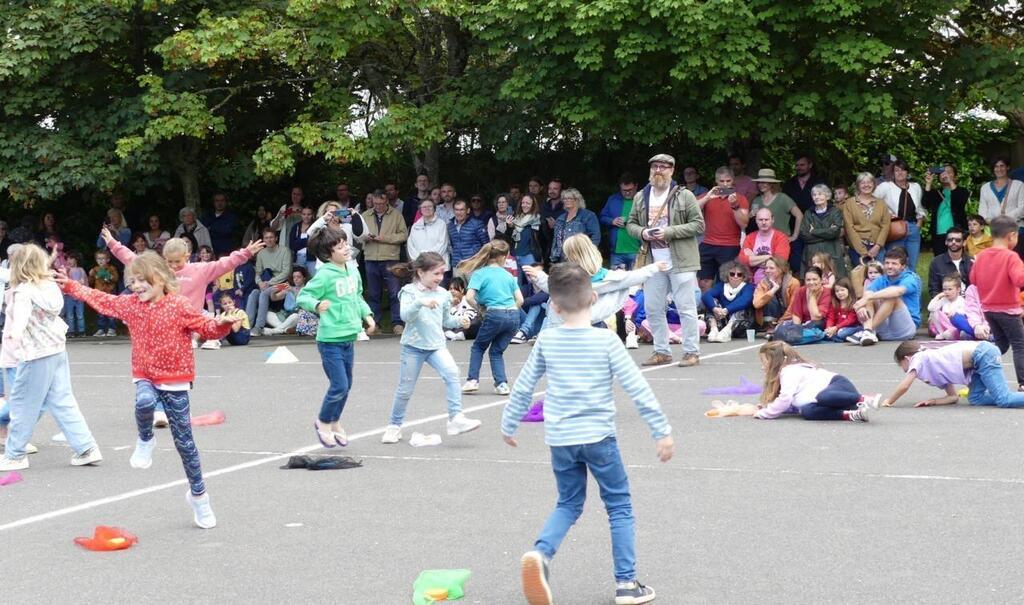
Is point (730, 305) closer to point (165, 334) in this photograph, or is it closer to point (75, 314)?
point (165, 334)

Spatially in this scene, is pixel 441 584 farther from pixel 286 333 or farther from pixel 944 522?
pixel 286 333

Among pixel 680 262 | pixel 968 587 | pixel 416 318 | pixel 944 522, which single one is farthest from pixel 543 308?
pixel 968 587

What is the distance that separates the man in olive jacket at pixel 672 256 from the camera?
14867 mm

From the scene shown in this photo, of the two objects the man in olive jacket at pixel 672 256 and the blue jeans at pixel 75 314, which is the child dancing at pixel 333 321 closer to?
the man in olive jacket at pixel 672 256

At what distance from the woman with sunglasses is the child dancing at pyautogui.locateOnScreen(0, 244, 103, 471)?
31.5 feet

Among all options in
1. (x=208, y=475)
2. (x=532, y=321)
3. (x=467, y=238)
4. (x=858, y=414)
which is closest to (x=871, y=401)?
(x=858, y=414)

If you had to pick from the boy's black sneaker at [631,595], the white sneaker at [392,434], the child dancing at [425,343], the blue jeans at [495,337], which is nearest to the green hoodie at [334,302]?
the child dancing at [425,343]

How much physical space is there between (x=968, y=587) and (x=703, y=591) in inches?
45.8

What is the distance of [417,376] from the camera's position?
1097 cm

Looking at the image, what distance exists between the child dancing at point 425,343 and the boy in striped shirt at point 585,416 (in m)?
4.35

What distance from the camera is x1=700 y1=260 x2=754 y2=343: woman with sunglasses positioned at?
59.2ft

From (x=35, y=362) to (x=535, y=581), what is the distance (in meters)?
5.70

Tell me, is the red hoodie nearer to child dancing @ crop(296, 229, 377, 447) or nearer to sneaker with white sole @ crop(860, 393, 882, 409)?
sneaker with white sole @ crop(860, 393, 882, 409)

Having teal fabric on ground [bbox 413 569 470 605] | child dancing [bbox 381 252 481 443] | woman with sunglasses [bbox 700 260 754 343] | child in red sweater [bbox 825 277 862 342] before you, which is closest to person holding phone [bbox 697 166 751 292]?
woman with sunglasses [bbox 700 260 754 343]
